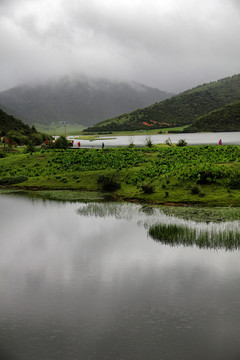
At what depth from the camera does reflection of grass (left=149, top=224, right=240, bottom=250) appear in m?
21.1

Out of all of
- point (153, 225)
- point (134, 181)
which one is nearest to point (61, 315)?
point (153, 225)

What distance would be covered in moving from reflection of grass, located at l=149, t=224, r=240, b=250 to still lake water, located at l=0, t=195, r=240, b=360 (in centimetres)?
77

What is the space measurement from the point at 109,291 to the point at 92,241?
26.0 ft

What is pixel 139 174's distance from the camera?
44938 millimetres

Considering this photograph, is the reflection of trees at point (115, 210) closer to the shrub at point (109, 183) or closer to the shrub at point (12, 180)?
the shrub at point (109, 183)

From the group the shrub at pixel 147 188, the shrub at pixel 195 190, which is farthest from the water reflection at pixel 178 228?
the shrub at pixel 195 190

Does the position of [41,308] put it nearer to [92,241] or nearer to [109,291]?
[109,291]

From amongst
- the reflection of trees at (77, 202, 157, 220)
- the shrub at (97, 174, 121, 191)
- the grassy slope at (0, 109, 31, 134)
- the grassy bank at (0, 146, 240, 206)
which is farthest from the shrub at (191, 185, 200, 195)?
the grassy slope at (0, 109, 31, 134)

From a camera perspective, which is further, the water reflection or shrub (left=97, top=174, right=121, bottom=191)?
shrub (left=97, top=174, right=121, bottom=191)

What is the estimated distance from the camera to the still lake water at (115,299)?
11.3 m

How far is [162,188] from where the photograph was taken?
39125 millimetres

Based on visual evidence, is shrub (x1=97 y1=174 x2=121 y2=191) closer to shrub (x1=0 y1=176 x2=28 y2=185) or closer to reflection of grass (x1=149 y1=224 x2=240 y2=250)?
shrub (x1=0 y1=176 x2=28 y2=185)

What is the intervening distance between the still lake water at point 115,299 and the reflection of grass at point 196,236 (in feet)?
2.54

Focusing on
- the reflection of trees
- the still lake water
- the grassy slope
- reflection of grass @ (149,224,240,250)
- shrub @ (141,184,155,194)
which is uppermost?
the grassy slope
